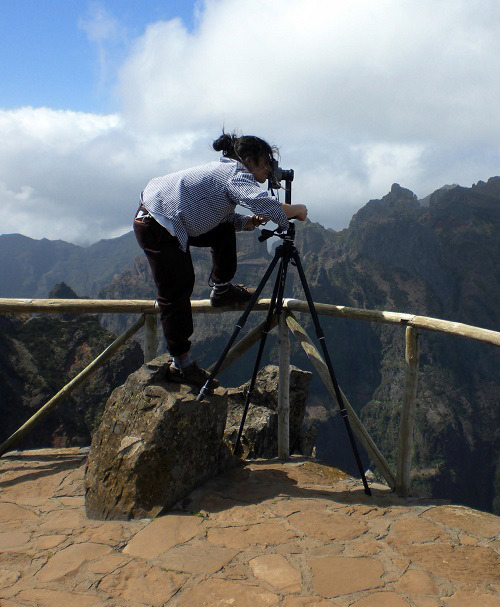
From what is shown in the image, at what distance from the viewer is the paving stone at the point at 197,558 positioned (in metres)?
2.77

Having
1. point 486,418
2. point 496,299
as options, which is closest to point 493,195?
point 496,299

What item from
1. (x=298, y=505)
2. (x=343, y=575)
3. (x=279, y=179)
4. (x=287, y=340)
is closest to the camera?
(x=343, y=575)

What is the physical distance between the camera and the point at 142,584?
104 inches

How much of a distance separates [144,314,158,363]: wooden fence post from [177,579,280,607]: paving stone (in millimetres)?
2703

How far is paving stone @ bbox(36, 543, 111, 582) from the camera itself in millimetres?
2754

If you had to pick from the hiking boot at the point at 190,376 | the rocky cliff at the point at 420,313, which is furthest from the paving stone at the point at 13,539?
the rocky cliff at the point at 420,313

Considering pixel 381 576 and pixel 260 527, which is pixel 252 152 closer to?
pixel 260 527

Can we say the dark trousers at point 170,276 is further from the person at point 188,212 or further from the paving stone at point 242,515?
the paving stone at point 242,515

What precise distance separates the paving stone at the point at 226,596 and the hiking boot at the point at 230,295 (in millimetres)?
2346

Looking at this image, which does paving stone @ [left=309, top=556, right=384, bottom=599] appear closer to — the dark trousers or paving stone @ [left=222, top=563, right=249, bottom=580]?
paving stone @ [left=222, top=563, right=249, bottom=580]

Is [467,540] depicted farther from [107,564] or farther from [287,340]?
[287,340]

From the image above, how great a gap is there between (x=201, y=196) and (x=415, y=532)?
2.39 metres

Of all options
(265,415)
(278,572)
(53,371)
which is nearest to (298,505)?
(278,572)

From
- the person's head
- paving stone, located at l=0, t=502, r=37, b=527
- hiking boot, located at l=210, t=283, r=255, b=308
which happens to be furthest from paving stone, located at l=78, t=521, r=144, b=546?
the person's head
